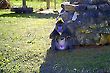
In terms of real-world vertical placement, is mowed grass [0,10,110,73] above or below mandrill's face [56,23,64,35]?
below

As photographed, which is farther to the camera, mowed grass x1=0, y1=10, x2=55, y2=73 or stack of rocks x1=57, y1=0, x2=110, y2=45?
stack of rocks x1=57, y1=0, x2=110, y2=45

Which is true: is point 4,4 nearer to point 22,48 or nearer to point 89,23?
point 22,48

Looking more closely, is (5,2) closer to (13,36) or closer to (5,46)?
(13,36)

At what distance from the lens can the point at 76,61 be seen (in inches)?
260

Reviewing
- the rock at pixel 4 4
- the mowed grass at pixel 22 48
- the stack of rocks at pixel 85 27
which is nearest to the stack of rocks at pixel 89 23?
the stack of rocks at pixel 85 27

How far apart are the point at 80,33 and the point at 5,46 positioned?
1976mm

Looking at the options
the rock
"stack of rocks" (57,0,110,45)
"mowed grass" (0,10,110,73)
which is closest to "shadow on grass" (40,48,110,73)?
"mowed grass" (0,10,110,73)

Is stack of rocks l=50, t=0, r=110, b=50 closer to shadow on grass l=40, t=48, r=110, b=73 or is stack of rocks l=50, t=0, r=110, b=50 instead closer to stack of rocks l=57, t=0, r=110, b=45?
stack of rocks l=57, t=0, r=110, b=45

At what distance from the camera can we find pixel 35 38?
917 cm

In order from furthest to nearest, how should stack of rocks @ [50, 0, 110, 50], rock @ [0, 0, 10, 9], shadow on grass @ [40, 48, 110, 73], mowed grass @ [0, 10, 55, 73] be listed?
rock @ [0, 0, 10, 9]
stack of rocks @ [50, 0, 110, 50]
mowed grass @ [0, 10, 55, 73]
shadow on grass @ [40, 48, 110, 73]

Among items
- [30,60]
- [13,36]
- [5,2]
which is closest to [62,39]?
[30,60]

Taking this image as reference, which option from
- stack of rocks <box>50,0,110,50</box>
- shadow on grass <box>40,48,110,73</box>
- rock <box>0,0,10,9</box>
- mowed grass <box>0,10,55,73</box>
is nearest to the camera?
shadow on grass <box>40,48,110,73</box>

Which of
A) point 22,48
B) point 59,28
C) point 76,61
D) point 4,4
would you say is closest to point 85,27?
point 59,28

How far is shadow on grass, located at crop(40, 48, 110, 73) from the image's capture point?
5.98 meters
